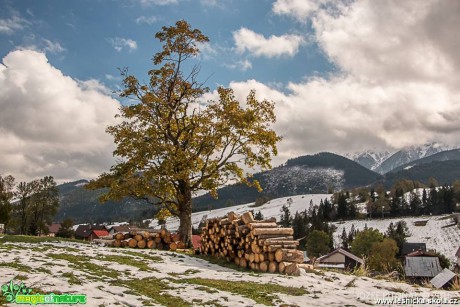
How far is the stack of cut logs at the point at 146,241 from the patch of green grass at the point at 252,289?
12624 millimetres

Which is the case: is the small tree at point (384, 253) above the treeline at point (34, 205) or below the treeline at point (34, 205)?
below

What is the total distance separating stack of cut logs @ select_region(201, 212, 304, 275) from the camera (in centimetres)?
2020

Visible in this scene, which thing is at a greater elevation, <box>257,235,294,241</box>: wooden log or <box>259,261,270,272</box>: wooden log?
<box>257,235,294,241</box>: wooden log

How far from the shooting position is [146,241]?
28625 millimetres

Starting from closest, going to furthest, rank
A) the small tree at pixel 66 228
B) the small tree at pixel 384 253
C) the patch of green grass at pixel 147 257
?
the patch of green grass at pixel 147 257, the small tree at pixel 66 228, the small tree at pixel 384 253

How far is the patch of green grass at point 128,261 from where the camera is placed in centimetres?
1825

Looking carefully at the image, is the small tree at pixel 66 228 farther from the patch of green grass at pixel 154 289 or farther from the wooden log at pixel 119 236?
the patch of green grass at pixel 154 289

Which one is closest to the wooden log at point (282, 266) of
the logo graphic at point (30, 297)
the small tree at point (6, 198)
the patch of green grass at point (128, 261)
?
the patch of green grass at point (128, 261)

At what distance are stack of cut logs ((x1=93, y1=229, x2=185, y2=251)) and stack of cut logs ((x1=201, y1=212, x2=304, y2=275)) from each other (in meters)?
3.95

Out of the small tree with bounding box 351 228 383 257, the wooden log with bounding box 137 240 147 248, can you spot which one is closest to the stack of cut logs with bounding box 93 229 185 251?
the wooden log with bounding box 137 240 147 248

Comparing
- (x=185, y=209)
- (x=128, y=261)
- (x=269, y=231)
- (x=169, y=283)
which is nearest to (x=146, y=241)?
(x=185, y=209)

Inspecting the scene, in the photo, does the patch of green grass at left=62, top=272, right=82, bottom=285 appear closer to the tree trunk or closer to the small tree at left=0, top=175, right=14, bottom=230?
the tree trunk

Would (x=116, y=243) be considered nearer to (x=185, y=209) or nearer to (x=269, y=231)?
(x=185, y=209)

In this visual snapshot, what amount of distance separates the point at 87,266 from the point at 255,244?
8559 mm
